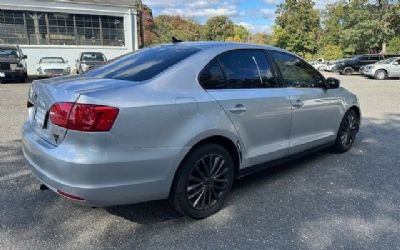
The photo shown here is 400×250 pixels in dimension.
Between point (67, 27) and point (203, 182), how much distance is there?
26149mm

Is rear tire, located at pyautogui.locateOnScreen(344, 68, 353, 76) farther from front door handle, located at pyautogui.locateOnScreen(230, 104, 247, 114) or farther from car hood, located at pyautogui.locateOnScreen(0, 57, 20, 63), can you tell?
front door handle, located at pyautogui.locateOnScreen(230, 104, 247, 114)

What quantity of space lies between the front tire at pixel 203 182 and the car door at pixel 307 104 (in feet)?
3.85

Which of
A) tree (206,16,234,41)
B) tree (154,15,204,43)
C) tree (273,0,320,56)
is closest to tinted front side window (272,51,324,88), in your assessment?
tree (273,0,320,56)

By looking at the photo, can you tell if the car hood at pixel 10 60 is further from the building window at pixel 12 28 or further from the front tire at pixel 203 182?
the front tire at pixel 203 182

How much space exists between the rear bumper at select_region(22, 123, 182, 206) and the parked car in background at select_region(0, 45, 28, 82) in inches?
638

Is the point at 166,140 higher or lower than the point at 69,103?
lower

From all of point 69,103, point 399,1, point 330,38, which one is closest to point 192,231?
point 69,103

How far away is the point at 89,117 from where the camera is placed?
281cm

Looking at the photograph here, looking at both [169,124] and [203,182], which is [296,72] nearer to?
[203,182]

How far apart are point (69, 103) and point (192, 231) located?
1510mm

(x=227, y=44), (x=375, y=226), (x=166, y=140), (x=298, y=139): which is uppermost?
(x=227, y=44)

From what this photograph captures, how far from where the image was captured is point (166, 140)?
10.2 ft

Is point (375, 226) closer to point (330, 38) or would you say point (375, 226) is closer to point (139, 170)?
point (139, 170)

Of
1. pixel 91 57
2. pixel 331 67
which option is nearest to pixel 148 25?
pixel 331 67
